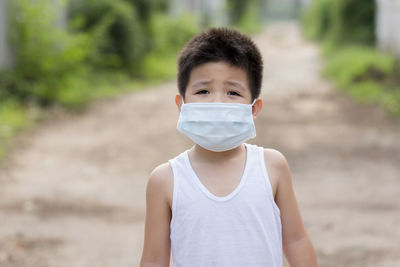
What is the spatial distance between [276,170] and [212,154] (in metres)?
0.22

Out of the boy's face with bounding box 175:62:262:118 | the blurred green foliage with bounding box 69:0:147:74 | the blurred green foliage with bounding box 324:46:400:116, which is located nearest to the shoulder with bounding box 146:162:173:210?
the boy's face with bounding box 175:62:262:118

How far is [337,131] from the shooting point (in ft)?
28.6

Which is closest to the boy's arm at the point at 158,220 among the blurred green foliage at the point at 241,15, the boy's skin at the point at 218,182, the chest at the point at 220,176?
the boy's skin at the point at 218,182

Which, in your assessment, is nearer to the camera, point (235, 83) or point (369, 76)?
point (235, 83)

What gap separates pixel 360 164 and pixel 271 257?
5554 millimetres

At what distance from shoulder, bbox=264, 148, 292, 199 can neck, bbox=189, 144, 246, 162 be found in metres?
0.10

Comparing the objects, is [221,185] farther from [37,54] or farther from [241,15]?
[241,15]

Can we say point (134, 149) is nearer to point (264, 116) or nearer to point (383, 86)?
point (264, 116)

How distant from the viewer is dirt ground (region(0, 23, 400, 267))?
15.4 feet

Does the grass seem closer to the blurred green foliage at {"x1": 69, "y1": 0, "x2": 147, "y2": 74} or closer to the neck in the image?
the blurred green foliage at {"x1": 69, "y1": 0, "x2": 147, "y2": 74}

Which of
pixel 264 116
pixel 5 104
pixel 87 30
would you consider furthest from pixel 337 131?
pixel 87 30

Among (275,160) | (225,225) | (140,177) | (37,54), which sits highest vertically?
(37,54)

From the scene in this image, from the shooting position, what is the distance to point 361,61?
492 inches

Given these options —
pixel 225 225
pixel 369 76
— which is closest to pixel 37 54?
pixel 369 76
